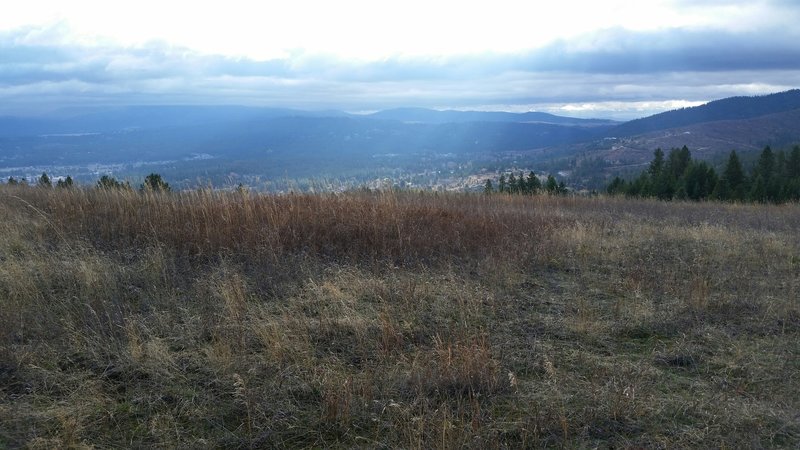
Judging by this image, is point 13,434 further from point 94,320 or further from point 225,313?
point 225,313

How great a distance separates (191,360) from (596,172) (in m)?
93.7

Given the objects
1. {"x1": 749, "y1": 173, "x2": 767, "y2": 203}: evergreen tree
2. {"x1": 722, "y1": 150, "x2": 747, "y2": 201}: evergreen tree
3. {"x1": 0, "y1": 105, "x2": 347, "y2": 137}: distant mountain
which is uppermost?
{"x1": 0, "y1": 105, "x2": 347, "y2": 137}: distant mountain

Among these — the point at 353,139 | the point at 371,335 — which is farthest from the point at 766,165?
the point at 353,139

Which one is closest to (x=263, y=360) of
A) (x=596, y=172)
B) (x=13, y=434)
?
(x=13, y=434)

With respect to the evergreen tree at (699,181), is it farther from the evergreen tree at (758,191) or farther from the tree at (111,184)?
the tree at (111,184)

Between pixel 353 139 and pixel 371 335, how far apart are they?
88856 mm

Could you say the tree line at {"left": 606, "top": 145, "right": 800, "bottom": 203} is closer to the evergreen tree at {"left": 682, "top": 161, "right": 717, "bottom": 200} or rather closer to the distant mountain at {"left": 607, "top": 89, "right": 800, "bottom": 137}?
the evergreen tree at {"left": 682, "top": 161, "right": 717, "bottom": 200}

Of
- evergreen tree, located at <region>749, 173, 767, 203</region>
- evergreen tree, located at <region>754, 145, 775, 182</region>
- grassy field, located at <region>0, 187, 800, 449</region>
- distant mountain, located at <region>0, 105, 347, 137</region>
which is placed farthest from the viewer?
distant mountain, located at <region>0, 105, 347, 137</region>

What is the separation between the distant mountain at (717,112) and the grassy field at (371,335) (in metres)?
160

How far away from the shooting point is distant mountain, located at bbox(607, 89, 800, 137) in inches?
6206

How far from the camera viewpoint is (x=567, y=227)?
8.45 metres

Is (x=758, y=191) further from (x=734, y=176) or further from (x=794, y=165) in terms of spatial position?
(x=794, y=165)

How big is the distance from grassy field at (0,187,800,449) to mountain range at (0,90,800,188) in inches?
1145

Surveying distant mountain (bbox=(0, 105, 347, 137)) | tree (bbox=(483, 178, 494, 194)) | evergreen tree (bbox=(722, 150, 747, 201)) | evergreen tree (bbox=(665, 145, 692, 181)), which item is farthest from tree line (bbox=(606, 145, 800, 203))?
distant mountain (bbox=(0, 105, 347, 137))
